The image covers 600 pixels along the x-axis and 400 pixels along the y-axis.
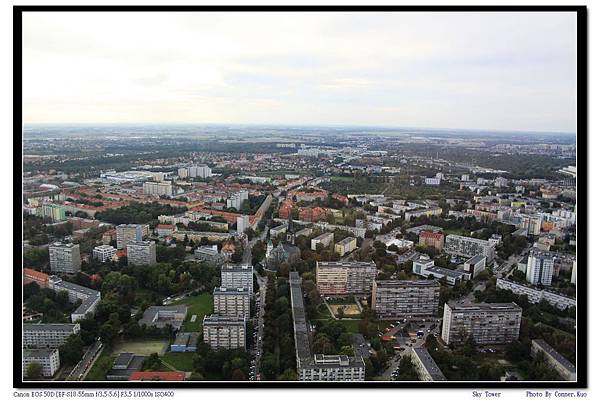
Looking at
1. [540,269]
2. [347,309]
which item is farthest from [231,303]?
[540,269]

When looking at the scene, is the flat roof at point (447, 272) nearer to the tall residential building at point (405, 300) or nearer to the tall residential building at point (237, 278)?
the tall residential building at point (405, 300)

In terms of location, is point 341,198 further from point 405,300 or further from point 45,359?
point 45,359

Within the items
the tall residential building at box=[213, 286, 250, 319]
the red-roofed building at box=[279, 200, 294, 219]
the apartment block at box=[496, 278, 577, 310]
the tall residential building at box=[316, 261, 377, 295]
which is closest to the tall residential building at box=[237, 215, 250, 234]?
the red-roofed building at box=[279, 200, 294, 219]

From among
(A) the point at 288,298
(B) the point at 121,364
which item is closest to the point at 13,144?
(B) the point at 121,364

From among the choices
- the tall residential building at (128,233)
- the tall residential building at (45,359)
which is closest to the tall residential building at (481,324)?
the tall residential building at (45,359)


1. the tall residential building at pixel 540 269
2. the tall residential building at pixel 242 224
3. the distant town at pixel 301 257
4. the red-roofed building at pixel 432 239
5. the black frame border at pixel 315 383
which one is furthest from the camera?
the tall residential building at pixel 242 224

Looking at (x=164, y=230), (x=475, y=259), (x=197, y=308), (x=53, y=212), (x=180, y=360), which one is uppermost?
(x=53, y=212)

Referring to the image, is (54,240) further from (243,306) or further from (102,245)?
(243,306)
